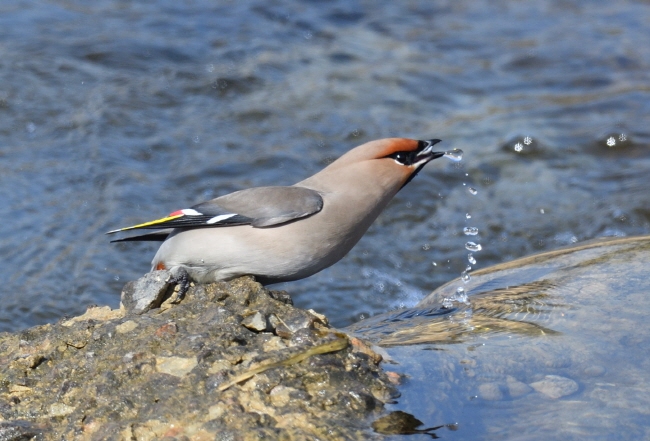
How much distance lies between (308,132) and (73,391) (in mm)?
5676

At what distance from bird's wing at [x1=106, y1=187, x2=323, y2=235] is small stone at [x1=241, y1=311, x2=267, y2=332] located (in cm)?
70

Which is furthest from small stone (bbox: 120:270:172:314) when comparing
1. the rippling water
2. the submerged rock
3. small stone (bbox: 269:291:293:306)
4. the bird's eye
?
the rippling water

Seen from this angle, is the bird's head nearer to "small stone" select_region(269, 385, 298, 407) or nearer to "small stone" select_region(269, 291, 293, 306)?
"small stone" select_region(269, 291, 293, 306)

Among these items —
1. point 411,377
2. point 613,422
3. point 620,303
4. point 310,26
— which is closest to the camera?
point 613,422

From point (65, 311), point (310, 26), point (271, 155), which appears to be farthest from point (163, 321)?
point (310, 26)

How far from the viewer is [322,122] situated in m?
8.86

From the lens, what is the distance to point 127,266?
6.68 m

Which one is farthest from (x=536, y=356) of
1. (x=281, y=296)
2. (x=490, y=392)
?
(x=281, y=296)

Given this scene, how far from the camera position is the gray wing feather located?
13.2 ft

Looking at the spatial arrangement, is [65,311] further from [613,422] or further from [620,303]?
[613,422]

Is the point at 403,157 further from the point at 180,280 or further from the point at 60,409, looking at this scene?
the point at 60,409

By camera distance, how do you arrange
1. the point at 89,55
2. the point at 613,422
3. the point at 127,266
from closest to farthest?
the point at 613,422 → the point at 127,266 → the point at 89,55

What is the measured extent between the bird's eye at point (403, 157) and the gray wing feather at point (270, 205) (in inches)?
16.2

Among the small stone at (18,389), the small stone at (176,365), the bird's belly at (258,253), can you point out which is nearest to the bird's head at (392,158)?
the bird's belly at (258,253)
